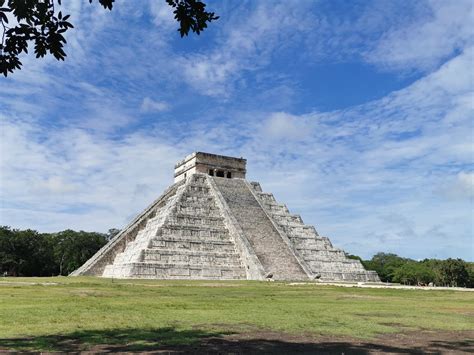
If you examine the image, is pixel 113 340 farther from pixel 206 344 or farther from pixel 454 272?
pixel 454 272

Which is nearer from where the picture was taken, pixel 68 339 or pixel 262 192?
pixel 68 339

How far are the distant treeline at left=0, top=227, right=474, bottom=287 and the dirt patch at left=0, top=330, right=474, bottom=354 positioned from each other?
50.3 m

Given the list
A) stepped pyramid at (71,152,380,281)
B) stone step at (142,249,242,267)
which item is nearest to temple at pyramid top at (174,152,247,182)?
stepped pyramid at (71,152,380,281)

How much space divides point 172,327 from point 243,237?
2669 cm

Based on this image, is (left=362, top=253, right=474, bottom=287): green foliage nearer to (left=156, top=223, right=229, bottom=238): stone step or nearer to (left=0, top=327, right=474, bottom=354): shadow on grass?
(left=156, top=223, right=229, bottom=238): stone step

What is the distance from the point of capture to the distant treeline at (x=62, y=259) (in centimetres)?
5373

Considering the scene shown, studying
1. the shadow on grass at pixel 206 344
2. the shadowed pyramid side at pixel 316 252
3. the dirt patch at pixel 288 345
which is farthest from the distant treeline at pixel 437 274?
the shadow on grass at pixel 206 344

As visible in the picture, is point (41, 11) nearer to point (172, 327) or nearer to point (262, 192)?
point (172, 327)

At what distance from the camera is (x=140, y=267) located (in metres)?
30.7

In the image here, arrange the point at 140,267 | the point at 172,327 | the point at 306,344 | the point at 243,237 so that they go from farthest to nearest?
the point at 243,237 → the point at 140,267 → the point at 172,327 → the point at 306,344

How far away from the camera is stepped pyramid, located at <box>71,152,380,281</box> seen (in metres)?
32.7

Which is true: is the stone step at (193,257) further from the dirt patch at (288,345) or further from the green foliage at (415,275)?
the green foliage at (415,275)

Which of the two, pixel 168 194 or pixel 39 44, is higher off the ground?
pixel 168 194

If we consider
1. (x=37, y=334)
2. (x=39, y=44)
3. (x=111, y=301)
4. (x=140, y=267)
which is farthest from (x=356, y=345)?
(x=140, y=267)
